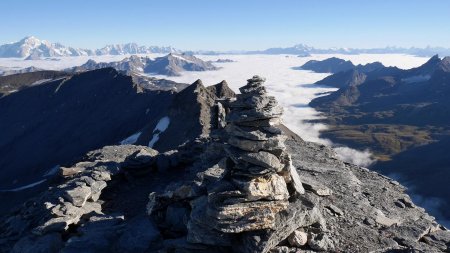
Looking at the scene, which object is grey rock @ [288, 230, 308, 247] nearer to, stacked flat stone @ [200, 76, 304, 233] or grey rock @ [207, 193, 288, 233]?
stacked flat stone @ [200, 76, 304, 233]

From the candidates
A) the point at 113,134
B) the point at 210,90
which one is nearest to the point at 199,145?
the point at 210,90

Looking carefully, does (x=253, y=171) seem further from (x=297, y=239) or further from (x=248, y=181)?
(x=297, y=239)

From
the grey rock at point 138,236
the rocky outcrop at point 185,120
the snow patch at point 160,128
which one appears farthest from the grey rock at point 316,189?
the snow patch at point 160,128

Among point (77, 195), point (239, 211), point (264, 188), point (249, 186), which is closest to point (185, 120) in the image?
point (77, 195)

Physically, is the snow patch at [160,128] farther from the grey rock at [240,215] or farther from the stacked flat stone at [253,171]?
the grey rock at [240,215]

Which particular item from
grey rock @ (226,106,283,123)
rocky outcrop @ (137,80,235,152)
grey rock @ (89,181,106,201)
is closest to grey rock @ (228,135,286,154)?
grey rock @ (226,106,283,123)

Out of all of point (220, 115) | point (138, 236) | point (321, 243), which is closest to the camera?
point (321, 243)

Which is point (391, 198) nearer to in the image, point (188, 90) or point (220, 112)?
point (220, 112)
